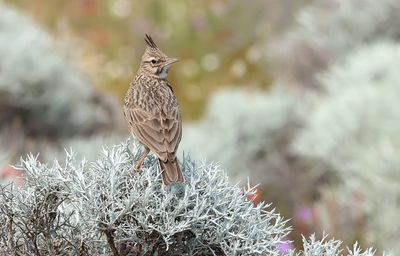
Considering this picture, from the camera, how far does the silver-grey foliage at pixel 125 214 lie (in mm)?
2867

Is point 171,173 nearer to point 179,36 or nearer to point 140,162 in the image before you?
point 140,162

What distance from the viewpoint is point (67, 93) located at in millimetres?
8656

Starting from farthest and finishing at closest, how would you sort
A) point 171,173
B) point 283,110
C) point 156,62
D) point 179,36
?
point 179,36 → point 283,110 → point 156,62 → point 171,173

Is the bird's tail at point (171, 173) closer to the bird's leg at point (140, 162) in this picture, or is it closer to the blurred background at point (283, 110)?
the bird's leg at point (140, 162)

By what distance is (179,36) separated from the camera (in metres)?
13.1

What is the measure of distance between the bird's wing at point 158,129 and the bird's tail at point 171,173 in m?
0.11

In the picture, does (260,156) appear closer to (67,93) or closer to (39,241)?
(67,93)

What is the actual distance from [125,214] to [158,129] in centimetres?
59

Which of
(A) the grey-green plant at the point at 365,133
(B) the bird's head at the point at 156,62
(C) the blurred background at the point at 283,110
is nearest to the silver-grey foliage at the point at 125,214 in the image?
(B) the bird's head at the point at 156,62

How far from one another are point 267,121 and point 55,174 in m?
6.66

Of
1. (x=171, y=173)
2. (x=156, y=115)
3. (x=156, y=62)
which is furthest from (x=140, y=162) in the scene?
(x=156, y=62)

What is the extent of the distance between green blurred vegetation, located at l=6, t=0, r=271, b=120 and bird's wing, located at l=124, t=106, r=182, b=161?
26.8ft

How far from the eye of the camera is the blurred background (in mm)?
7391

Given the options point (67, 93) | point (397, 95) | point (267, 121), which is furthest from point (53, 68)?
point (397, 95)
